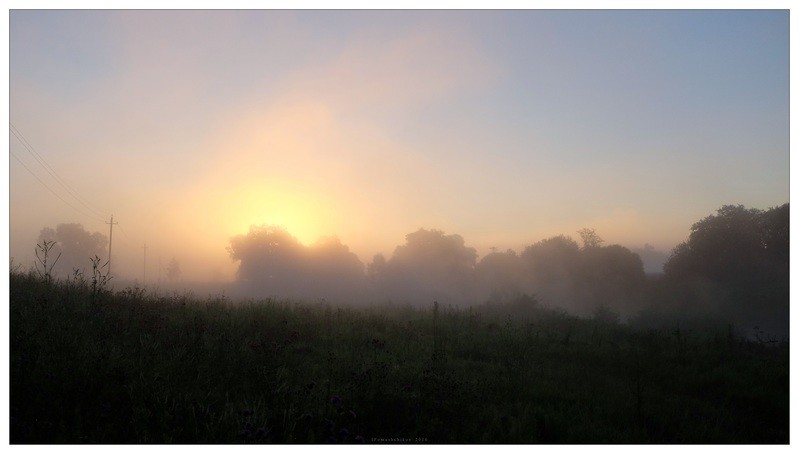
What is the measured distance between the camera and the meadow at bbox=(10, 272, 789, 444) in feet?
14.7

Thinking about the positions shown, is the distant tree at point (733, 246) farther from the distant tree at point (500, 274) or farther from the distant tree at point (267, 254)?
the distant tree at point (267, 254)

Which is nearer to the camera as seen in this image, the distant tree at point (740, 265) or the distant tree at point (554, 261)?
the distant tree at point (740, 265)

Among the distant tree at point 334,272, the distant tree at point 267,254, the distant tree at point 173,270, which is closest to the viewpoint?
the distant tree at point 334,272

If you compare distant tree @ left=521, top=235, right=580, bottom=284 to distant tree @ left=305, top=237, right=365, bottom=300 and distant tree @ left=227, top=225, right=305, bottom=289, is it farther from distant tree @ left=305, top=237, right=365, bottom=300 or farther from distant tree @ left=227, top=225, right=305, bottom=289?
distant tree @ left=227, top=225, right=305, bottom=289

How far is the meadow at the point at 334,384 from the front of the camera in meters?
4.49

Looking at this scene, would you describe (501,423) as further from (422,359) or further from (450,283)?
(450,283)

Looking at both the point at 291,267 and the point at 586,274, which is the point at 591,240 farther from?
the point at 291,267

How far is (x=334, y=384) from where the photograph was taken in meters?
5.86

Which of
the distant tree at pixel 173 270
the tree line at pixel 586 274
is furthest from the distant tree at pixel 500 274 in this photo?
the distant tree at pixel 173 270

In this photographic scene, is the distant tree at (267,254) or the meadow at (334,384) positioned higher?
the distant tree at (267,254)

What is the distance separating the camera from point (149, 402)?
15.7 feet

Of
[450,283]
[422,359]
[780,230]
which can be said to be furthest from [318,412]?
[450,283]

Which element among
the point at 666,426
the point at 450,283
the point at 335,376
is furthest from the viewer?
the point at 450,283

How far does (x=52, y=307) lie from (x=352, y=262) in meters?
20.4
